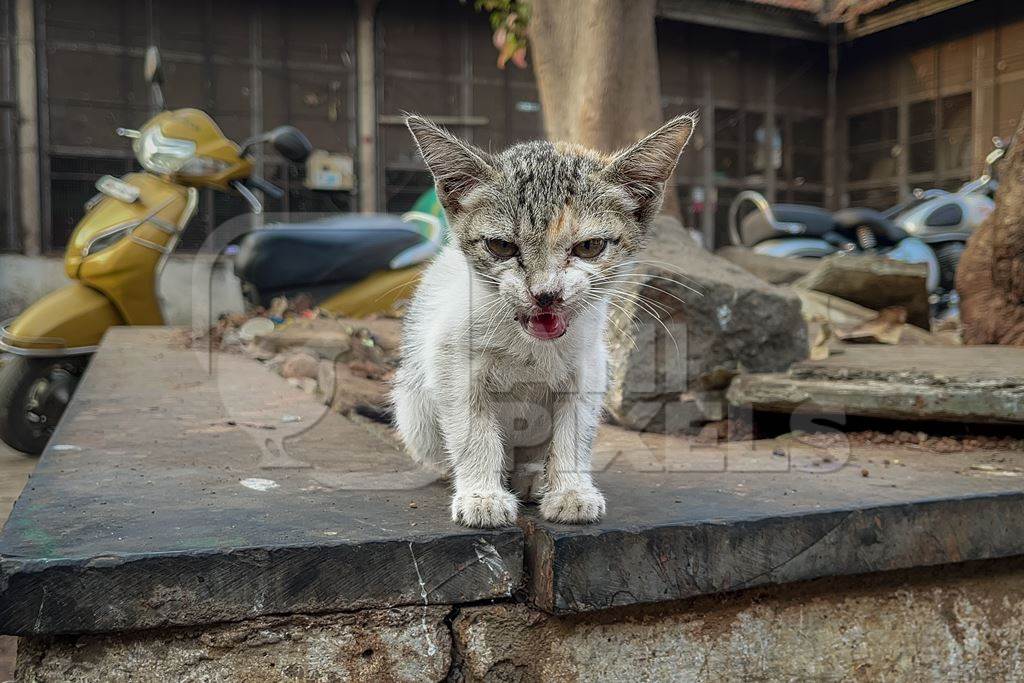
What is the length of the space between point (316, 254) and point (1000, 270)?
405 cm

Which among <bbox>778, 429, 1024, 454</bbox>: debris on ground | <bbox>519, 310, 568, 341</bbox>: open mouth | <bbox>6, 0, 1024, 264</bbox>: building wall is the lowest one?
<bbox>778, 429, 1024, 454</bbox>: debris on ground

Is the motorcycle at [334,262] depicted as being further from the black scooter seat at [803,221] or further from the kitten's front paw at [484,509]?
the black scooter seat at [803,221]

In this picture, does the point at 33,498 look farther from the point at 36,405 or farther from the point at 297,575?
the point at 36,405

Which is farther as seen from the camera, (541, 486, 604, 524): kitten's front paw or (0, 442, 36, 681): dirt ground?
(0, 442, 36, 681): dirt ground

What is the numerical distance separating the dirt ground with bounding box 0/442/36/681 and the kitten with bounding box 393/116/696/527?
1.43 metres

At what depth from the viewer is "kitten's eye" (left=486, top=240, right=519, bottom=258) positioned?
1.87m

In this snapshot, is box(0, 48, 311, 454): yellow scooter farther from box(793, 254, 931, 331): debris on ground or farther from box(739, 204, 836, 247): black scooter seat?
box(739, 204, 836, 247): black scooter seat

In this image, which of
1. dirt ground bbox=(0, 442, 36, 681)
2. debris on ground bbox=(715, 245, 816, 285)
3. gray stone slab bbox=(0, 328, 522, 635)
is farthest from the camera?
debris on ground bbox=(715, 245, 816, 285)

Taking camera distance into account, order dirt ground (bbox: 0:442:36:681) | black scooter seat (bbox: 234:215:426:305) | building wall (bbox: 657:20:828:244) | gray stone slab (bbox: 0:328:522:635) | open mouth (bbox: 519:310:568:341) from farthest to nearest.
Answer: building wall (bbox: 657:20:828:244)
black scooter seat (bbox: 234:215:426:305)
dirt ground (bbox: 0:442:36:681)
open mouth (bbox: 519:310:568:341)
gray stone slab (bbox: 0:328:522:635)

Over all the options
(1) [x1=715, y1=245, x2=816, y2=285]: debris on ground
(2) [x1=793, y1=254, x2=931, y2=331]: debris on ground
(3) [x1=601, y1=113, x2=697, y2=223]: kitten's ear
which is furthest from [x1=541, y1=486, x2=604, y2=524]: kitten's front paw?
(1) [x1=715, y1=245, x2=816, y2=285]: debris on ground

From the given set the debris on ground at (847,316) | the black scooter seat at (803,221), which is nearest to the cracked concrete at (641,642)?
the debris on ground at (847,316)

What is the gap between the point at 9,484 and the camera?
3.66m

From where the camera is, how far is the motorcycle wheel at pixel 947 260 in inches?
307

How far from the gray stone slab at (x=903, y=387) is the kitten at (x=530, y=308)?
3.76 feet
